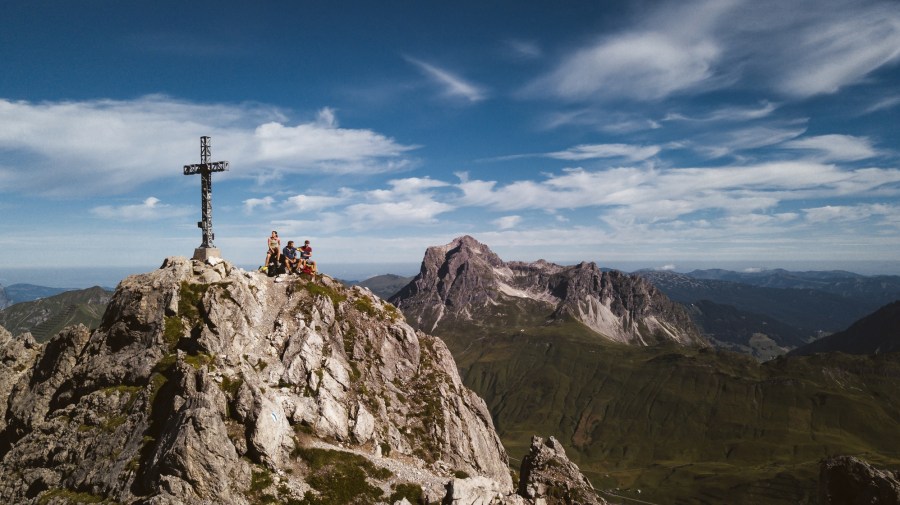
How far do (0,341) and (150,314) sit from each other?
26525mm

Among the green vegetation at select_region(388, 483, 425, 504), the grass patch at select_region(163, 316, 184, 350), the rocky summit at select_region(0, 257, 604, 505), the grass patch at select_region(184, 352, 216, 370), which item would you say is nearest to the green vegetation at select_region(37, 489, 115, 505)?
the rocky summit at select_region(0, 257, 604, 505)

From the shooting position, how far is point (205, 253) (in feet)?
204

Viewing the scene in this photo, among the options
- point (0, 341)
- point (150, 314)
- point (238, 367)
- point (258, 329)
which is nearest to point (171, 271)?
point (150, 314)

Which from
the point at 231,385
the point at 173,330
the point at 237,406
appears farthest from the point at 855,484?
the point at 173,330

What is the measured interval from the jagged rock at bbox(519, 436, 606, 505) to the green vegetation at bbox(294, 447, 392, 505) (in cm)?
1315

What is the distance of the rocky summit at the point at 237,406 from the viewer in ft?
119

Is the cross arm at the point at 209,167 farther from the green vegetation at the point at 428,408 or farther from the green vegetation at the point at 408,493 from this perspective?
the green vegetation at the point at 408,493

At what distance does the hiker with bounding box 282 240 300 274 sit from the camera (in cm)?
6469

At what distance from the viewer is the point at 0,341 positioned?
5875 cm

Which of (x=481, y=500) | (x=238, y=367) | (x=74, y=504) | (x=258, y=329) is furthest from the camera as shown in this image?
(x=258, y=329)

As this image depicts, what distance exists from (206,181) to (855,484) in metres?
73.0

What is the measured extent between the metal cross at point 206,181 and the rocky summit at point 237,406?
626cm

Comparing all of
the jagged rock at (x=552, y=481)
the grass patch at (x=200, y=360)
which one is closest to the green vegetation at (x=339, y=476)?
the grass patch at (x=200, y=360)

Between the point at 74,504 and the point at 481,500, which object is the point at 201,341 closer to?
the point at 74,504
